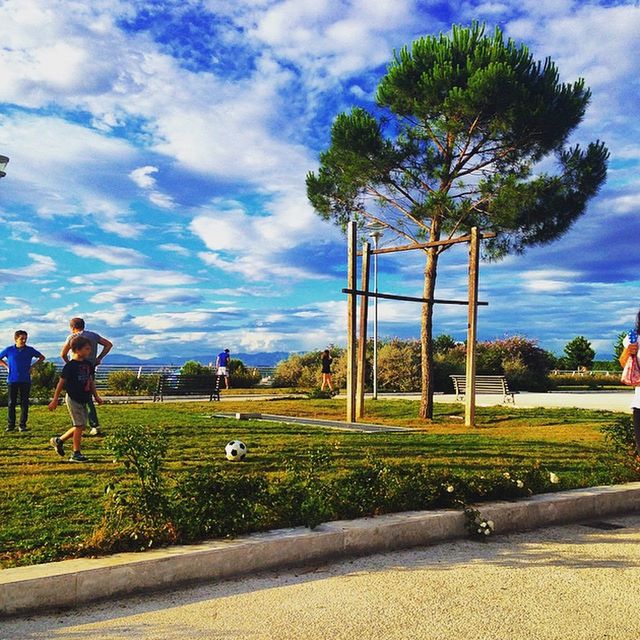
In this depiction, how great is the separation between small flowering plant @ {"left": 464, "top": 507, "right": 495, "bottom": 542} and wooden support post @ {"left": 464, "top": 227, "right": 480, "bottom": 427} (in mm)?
9450

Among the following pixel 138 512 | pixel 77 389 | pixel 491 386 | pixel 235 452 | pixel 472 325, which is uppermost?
pixel 472 325

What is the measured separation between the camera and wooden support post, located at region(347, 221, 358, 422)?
15500mm

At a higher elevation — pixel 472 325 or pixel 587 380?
pixel 472 325

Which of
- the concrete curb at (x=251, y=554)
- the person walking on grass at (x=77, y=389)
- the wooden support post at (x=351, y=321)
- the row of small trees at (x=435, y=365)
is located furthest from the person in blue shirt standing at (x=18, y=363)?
the row of small trees at (x=435, y=365)

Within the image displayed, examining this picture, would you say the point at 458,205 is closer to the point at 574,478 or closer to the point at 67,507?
the point at 574,478

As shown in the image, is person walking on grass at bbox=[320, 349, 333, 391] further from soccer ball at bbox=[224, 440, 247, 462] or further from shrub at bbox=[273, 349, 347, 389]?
soccer ball at bbox=[224, 440, 247, 462]

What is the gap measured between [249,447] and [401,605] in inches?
253

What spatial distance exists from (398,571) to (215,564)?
3.96 ft

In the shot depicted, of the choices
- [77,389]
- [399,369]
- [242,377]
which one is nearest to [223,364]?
[242,377]

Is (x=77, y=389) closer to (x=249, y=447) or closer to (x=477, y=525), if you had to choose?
(x=249, y=447)

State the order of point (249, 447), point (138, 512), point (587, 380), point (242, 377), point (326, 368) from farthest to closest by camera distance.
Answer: point (587, 380) → point (242, 377) → point (326, 368) → point (249, 447) → point (138, 512)

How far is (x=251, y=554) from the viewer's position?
16.2 ft

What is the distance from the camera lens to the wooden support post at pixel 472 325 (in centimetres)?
1529

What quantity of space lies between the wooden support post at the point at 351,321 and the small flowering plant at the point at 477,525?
956 centimetres
